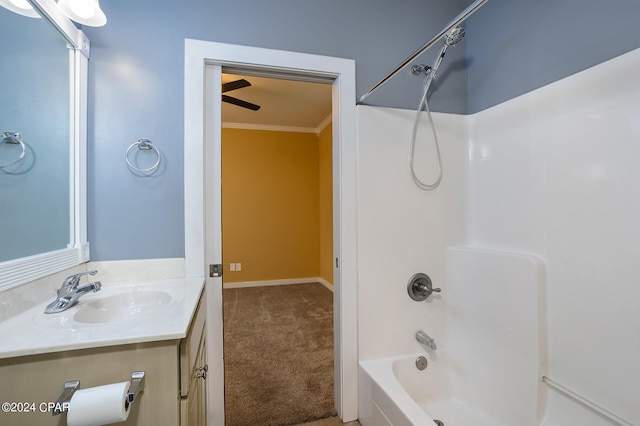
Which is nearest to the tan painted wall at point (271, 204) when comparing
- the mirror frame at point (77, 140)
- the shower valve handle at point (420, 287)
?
the shower valve handle at point (420, 287)

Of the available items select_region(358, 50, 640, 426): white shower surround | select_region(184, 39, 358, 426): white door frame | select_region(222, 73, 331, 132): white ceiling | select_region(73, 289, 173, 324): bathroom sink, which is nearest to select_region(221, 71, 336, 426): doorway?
select_region(222, 73, 331, 132): white ceiling

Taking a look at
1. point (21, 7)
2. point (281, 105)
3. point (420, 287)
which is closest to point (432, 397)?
point (420, 287)

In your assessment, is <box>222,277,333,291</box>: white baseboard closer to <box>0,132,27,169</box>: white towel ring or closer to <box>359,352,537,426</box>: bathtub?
<box>359,352,537,426</box>: bathtub

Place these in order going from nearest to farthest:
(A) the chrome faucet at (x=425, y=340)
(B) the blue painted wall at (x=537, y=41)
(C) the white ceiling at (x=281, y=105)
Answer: (B) the blue painted wall at (x=537, y=41)
(A) the chrome faucet at (x=425, y=340)
(C) the white ceiling at (x=281, y=105)

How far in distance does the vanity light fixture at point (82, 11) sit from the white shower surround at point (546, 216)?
1264mm

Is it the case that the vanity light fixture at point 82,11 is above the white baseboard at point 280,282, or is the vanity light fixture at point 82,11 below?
above

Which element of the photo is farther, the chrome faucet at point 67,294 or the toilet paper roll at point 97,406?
the chrome faucet at point 67,294

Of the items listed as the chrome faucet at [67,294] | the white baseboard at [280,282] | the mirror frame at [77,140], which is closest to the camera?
the chrome faucet at [67,294]

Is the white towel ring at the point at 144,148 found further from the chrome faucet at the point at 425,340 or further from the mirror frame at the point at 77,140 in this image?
the chrome faucet at the point at 425,340

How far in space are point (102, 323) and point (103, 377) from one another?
9.8 inches

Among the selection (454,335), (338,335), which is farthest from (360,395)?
(454,335)

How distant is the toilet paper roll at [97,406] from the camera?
0.65 m

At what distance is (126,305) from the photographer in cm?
117

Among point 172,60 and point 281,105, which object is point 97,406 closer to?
point 172,60
